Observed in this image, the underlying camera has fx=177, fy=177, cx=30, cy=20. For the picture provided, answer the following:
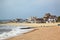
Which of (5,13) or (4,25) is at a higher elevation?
(5,13)

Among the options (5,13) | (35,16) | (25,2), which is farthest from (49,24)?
(5,13)

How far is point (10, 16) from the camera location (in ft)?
32.4

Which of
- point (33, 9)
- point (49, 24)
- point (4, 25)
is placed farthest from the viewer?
point (4, 25)

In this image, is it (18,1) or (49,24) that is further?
(49,24)

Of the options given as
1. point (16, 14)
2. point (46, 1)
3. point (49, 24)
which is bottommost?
point (49, 24)

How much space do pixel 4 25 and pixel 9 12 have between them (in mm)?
2139

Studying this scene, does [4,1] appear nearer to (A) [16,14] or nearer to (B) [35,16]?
(A) [16,14]

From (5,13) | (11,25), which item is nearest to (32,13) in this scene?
(5,13)

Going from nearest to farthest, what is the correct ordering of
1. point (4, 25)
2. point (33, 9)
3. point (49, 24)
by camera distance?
1. point (33, 9)
2. point (49, 24)
3. point (4, 25)

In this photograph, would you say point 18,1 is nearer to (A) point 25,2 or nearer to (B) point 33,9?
(A) point 25,2

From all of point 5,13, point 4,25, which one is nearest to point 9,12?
point 5,13

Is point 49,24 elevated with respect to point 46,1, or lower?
lower

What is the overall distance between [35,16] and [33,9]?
0.45 m

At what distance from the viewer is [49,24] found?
10.9 m
